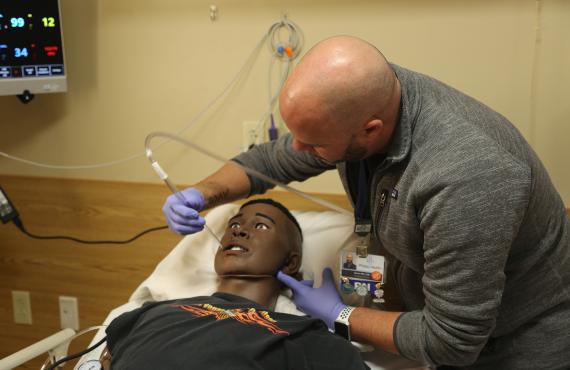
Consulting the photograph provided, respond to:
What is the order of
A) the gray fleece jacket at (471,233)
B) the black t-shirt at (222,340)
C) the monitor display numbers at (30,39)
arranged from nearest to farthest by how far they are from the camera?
the gray fleece jacket at (471,233) < the black t-shirt at (222,340) < the monitor display numbers at (30,39)

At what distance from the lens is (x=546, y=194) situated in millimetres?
1151

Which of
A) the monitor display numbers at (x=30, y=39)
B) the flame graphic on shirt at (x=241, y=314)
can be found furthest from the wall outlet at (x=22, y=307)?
the flame graphic on shirt at (x=241, y=314)

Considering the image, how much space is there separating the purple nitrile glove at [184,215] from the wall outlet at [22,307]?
45.4 inches

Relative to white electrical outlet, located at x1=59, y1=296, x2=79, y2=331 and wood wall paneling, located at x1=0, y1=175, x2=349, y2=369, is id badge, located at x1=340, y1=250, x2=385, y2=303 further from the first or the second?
white electrical outlet, located at x1=59, y1=296, x2=79, y2=331

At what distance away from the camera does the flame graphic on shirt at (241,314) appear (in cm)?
124

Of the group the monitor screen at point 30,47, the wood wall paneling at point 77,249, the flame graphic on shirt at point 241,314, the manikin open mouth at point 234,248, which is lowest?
the wood wall paneling at point 77,249

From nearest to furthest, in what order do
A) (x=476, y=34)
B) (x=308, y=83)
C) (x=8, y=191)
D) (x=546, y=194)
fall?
(x=308, y=83)
(x=546, y=194)
(x=476, y=34)
(x=8, y=191)

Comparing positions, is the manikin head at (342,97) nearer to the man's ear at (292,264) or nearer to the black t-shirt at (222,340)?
the black t-shirt at (222,340)

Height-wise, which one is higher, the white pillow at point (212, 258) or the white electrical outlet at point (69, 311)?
the white pillow at point (212, 258)

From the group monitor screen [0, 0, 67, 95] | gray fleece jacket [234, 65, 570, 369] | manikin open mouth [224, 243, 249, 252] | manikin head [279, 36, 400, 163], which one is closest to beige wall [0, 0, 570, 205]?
monitor screen [0, 0, 67, 95]

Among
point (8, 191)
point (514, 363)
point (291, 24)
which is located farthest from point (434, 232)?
point (8, 191)

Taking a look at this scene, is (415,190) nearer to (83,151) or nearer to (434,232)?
(434,232)

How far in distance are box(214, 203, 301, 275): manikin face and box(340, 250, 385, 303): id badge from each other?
8.9 inches

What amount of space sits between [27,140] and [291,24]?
3.75ft
